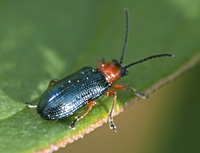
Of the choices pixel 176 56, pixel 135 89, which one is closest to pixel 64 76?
pixel 135 89

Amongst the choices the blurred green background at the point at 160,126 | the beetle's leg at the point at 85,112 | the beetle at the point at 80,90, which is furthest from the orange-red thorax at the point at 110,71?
the blurred green background at the point at 160,126

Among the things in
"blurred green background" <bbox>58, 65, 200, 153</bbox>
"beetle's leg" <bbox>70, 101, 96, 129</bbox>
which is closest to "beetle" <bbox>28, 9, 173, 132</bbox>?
"beetle's leg" <bbox>70, 101, 96, 129</bbox>

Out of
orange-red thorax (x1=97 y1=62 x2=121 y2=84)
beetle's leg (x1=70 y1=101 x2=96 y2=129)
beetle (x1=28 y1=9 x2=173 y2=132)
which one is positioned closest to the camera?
beetle's leg (x1=70 y1=101 x2=96 y2=129)

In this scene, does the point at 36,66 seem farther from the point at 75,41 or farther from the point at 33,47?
the point at 75,41

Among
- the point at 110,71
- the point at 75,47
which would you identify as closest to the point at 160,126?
the point at 110,71

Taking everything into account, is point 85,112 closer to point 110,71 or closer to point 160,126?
point 110,71

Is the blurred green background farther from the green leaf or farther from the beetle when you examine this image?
the beetle

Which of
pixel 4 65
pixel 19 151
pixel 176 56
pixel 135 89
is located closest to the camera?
pixel 19 151
